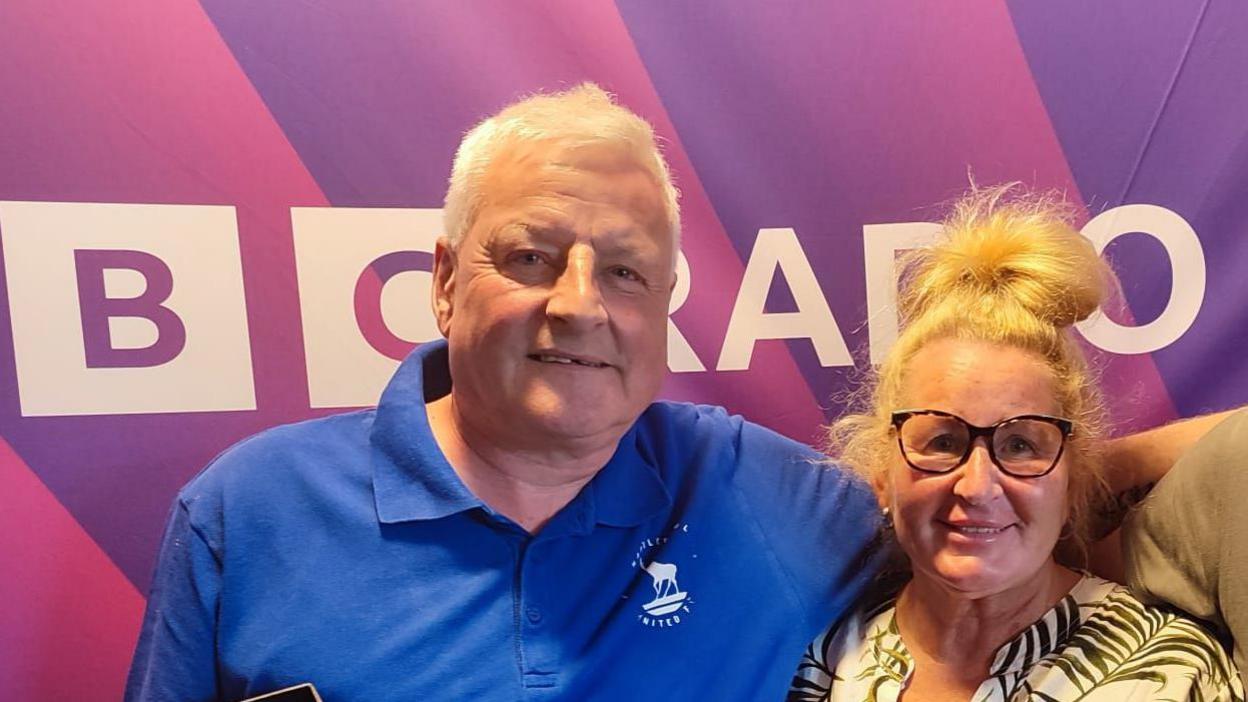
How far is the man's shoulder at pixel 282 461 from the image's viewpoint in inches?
40.2

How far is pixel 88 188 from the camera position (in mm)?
1264

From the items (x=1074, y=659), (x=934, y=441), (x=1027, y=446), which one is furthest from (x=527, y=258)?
(x=1074, y=659)

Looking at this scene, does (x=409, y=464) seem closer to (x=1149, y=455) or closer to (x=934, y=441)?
(x=934, y=441)

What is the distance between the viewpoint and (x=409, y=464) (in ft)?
3.40

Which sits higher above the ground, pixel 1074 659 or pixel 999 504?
pixel 999 504

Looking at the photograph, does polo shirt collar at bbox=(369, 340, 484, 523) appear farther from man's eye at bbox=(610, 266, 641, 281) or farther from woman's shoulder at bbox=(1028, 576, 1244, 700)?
woman's shoulder at bbox=(1028, 576, 1244, 700)

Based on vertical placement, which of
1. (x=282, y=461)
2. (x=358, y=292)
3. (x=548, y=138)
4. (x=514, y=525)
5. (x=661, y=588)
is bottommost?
(x=661, y=588)

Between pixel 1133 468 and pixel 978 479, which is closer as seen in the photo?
pixel 978 479

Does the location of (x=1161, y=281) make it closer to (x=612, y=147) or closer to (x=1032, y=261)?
(x=1032, y=261)

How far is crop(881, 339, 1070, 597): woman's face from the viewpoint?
95 centimetres

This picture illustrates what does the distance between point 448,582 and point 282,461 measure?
0.28 meters

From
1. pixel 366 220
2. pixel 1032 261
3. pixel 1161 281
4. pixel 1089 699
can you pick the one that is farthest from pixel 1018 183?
pixel 366 220

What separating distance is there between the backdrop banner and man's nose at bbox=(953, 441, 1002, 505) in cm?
58

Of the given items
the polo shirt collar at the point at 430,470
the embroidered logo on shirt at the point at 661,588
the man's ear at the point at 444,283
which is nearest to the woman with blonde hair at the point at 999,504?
the embroidered logo on shirt at the point at 661,588
